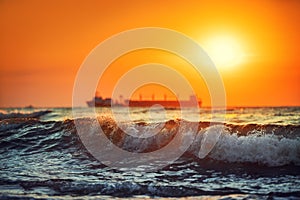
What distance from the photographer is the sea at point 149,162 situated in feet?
28.2

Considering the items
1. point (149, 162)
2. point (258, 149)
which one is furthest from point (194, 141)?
point (149, 162)

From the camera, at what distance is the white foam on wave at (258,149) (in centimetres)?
1201

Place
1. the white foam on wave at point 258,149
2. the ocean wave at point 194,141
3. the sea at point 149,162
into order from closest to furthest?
1. the sea at point 149,162
2. the white foam on wave at point 258,149
3. the ocean wave at point 194,141

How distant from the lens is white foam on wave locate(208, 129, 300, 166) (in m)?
12.0

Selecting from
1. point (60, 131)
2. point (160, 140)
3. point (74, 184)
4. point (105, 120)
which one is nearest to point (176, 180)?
point (74, 184)

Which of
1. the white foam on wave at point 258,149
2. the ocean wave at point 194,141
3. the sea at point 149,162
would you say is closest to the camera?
the sea at point 149,162

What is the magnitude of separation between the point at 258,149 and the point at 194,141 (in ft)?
8.44

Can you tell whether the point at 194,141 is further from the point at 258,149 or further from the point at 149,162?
the point at 149,162

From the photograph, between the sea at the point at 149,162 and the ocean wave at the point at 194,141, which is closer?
the sea at the point at 149,162

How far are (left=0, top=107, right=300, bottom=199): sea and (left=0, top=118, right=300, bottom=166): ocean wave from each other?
3 centimetres

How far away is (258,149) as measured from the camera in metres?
12.7

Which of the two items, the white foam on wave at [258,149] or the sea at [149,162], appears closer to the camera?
the sea at [149,162]

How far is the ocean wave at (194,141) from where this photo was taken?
12.5 meters

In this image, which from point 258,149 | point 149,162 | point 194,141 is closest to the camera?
point 149,162
